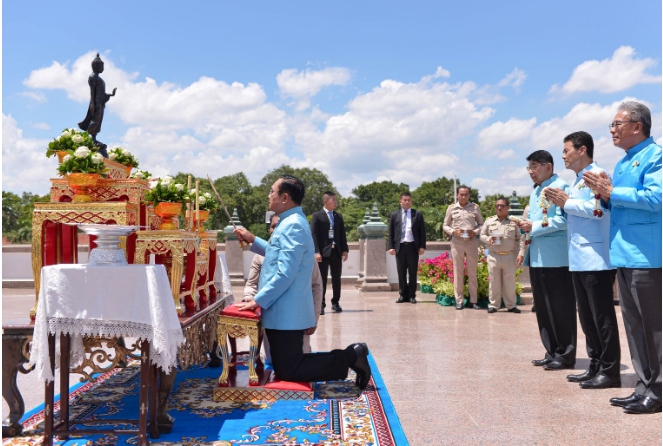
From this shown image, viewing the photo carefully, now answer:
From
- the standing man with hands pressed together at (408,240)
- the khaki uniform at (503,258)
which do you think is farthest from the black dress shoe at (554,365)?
the standing man with hands pressed together at (408,240)

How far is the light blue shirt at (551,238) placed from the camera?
517 centimetres

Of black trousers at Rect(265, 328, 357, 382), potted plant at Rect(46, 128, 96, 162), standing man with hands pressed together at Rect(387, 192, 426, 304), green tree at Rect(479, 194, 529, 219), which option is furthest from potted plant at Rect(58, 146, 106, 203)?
green tree at Rect(479, 194, 529, 219)

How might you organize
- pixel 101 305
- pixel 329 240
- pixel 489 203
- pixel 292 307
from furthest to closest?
pixel 489 203
pixel 329 240
pixel 292 307
pixel 101 305

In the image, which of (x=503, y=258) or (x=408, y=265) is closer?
(x=503, y=258)

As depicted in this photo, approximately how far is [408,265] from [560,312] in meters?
5.66

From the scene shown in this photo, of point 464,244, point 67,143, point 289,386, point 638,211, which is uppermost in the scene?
point 67,143

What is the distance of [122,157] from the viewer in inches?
194

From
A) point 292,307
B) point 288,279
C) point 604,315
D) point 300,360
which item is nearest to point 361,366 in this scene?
point 300,360

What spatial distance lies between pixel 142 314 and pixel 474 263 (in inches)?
294

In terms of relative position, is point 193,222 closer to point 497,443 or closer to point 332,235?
point 497,443

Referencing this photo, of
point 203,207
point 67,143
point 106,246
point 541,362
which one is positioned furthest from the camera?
point 203,207

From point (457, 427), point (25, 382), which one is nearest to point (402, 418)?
point (457, 427)

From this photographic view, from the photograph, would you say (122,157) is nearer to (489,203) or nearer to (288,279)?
(288,279)

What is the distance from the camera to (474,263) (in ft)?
32.5
